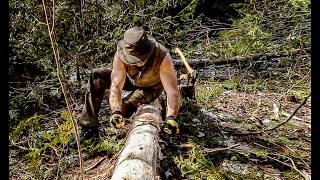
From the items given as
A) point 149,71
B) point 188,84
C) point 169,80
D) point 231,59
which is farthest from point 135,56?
point 231,59

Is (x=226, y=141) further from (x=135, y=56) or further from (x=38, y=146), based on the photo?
(x=38, y=146)

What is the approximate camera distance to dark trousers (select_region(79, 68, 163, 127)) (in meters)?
4.09

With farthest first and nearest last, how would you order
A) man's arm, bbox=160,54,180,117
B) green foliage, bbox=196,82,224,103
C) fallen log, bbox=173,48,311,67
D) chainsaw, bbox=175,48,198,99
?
fallen log, bbox=173,48,311,67 → green foliage, bbox=196,82,224,103 → chainsaw, bbox=175,48,198,99 → man's arm, bbox=160,54,180,117

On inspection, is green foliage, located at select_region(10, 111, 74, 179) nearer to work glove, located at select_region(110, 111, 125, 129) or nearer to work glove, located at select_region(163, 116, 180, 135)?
work glove, located at select_region(110, 111, 125, 129)

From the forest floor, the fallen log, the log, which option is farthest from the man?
the fallen log

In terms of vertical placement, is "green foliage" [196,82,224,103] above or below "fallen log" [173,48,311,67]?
below

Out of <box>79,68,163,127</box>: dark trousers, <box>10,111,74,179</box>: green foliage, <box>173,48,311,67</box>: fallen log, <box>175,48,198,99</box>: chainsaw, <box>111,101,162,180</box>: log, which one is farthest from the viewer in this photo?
<box>173,48,311,67</box>: fallen log

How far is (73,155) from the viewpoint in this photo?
3.92 meters

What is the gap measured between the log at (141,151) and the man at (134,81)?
198mm

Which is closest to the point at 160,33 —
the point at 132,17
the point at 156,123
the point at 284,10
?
the point at 132,17

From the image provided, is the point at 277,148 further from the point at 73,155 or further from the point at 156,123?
the point at 73,155

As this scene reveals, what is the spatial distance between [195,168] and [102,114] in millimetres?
2221

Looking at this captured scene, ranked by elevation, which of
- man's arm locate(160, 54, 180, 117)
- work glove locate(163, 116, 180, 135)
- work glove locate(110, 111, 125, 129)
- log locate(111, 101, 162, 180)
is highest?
man's arm locate(160, 54, 180, 117)

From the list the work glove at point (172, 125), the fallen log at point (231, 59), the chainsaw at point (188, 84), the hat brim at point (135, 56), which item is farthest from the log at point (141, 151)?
the fallen log at point (231, 59)
